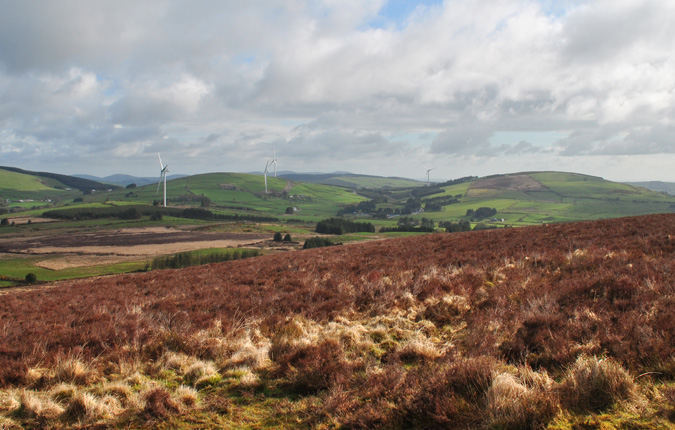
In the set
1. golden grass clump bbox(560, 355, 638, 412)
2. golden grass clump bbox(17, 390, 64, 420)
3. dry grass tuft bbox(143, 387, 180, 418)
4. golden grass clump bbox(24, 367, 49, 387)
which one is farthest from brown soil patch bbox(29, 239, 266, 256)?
golden grass clump bbox(560, 355, 638, 412)

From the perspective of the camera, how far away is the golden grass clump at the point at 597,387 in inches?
180

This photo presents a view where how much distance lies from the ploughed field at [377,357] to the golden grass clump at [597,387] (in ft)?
0.06

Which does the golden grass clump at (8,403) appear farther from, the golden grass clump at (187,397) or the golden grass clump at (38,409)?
the golden grass clump at (187,397)

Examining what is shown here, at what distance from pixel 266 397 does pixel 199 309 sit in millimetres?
6306

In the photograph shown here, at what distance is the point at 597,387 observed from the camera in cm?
474

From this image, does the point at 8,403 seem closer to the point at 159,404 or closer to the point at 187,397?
the point at 159,404

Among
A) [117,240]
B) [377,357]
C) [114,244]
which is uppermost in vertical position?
[377,357]

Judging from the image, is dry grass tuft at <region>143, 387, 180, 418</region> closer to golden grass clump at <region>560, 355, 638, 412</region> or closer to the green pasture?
golden grass clump at <region>560, 355, 638, 412</region>

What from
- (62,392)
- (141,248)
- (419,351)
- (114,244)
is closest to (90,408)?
(62,392)

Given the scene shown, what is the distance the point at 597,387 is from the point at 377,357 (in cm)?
380

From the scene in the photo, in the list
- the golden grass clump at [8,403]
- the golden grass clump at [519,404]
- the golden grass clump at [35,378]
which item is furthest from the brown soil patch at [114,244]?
the golden grass clump at [519,404]

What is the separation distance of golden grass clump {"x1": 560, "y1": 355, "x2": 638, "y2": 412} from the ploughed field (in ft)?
0.06

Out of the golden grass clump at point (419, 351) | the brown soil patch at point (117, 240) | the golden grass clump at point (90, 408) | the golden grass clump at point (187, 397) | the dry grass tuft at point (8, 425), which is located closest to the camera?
the dry grass tuft at point (8, 425)

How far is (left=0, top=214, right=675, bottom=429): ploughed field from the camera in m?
4.77
